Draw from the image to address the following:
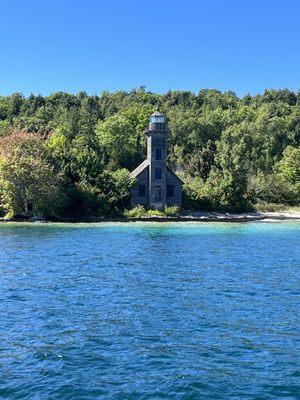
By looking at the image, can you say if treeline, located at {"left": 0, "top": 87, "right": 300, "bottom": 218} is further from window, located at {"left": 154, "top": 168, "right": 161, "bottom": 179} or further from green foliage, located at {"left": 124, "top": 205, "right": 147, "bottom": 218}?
window, located at {"left": 154, "top": 168, "right": 161, "bottom": 179}

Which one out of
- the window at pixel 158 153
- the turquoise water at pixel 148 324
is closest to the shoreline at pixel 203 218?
the window at pixel 158 153

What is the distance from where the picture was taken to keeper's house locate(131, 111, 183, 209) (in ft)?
188

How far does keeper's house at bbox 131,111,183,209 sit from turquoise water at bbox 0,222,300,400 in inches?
1079

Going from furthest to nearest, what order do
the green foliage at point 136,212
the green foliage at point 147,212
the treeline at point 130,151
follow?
the green foliage at point 147,212, the green foliage at point 136,212, the treeline at point 130,151

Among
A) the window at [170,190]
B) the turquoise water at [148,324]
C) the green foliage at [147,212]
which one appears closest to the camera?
the turquoise water at [148,324]

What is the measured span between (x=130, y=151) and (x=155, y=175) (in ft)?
72.5

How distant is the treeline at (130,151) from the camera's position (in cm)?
5303

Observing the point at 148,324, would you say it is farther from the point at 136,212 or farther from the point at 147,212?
the point at 147,212

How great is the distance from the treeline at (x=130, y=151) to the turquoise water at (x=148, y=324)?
23.6 metres

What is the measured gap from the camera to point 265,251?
3162 cm

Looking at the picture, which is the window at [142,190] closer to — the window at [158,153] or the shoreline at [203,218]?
the window at [158,153]

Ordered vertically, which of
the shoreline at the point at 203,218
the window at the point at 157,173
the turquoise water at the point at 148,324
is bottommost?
the turquoise water at the point at 148,324

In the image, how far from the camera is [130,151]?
79438 millimetres

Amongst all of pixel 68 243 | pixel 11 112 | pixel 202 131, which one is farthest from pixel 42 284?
pixel 11 112
